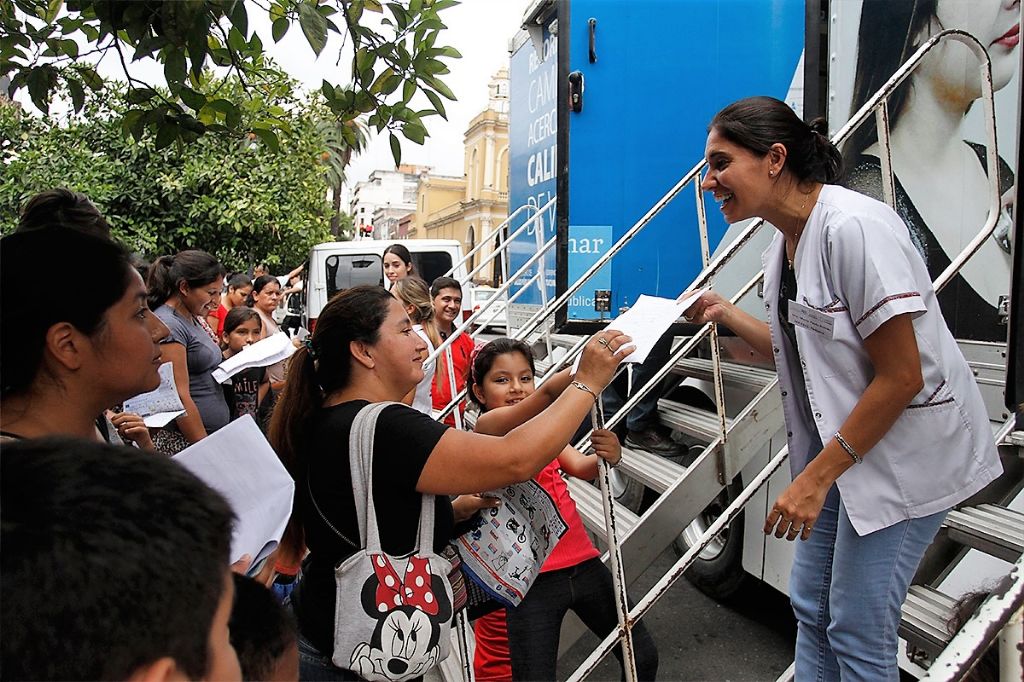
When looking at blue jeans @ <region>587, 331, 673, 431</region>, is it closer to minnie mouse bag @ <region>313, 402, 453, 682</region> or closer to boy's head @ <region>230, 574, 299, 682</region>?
minnie mouse bag @ <region>313, 402, 453, 682</region>

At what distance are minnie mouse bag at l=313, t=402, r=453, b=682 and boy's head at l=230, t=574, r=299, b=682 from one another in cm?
53

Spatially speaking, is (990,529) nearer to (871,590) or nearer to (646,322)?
(871,590)

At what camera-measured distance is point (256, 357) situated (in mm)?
4023

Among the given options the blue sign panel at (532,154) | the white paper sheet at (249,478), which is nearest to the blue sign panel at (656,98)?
the blue sign panel at (532,154)

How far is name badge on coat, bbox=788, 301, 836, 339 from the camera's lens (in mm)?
1792

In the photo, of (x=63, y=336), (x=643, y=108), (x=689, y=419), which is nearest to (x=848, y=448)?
(x=63, y=336)

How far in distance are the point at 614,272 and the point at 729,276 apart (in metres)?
0.63

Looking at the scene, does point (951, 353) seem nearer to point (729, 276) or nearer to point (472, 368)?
point (472, 368)

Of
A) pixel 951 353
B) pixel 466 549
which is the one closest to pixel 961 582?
pixel 951 353

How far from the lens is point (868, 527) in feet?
5.87

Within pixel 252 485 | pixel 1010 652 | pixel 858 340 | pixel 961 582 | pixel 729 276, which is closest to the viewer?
pixel 1010 652

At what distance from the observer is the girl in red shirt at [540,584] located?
2.38 metres

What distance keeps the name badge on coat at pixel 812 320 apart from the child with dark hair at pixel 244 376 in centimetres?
310

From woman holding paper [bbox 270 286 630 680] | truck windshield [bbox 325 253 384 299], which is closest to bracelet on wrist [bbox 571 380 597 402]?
woman holding paper [bbox 270 286 630 680]
